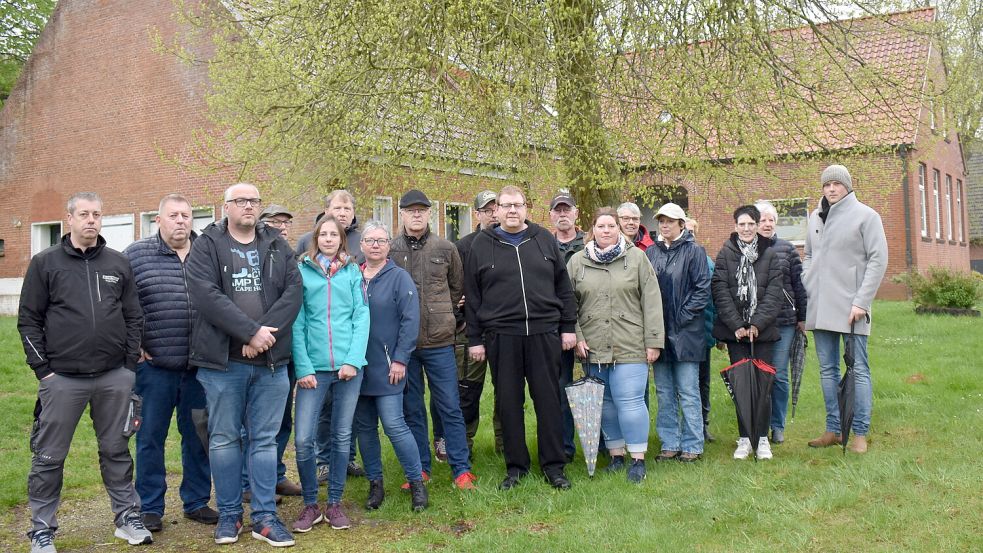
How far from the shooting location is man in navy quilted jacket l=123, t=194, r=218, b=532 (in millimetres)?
5266

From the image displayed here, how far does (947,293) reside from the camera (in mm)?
15297

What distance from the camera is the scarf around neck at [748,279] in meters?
6.38

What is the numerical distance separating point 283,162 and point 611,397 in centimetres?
766

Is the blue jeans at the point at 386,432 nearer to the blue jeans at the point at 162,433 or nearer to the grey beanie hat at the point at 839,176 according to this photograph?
the blue jeans at the point at 162,433

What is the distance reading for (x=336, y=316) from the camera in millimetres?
5227

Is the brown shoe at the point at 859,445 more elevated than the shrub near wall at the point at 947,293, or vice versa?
the shrub near wall at the point at 947,293

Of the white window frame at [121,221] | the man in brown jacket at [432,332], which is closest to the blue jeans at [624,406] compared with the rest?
the man in brown jacket at [432,332]

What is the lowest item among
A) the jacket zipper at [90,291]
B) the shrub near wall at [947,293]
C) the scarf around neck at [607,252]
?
the shrub near wall at [947,293]

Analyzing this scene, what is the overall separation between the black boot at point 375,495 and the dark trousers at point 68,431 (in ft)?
5.00

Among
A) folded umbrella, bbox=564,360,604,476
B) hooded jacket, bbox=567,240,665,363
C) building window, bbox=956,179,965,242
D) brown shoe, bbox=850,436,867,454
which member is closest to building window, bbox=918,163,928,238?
building window, bbox=956,179,965,242

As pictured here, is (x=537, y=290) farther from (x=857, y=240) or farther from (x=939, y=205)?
(x=939, y=205)

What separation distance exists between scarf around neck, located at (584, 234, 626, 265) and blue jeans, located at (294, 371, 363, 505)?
77.1 inches

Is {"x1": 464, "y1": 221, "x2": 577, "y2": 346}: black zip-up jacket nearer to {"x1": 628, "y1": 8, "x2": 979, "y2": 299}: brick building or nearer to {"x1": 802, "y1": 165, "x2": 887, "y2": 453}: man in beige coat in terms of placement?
{"x1": 802, "y1": 165, "x2": 887, "y2": 453}: man in beige coat

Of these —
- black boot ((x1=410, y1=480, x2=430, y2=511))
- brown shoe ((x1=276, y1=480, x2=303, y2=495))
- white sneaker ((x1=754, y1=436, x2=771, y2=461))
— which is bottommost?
brown shoe ((x1=276, y1=480, x2=303, y2=495))
